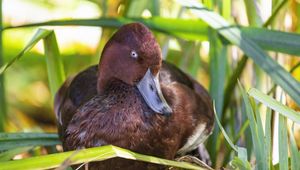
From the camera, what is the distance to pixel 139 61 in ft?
6.90

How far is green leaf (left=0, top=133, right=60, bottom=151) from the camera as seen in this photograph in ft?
7.34

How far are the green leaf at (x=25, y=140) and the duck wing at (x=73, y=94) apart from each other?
0.07m

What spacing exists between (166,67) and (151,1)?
0.95ft

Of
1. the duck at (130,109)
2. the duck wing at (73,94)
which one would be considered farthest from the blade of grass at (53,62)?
the duck at (130,109)

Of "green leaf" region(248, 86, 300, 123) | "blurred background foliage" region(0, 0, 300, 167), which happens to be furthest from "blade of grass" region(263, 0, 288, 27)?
"green leaf" region(248, 86, 300, 123)

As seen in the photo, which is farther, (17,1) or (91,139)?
(17,1)

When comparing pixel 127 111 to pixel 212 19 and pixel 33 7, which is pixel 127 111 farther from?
pixel 33 7

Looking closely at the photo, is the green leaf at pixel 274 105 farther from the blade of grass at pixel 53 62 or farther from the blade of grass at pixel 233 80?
the blade of grass at pixel 53 62

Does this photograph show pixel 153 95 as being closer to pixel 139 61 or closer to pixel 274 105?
pixel 139 61

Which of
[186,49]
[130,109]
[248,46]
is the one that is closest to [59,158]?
[130,109]

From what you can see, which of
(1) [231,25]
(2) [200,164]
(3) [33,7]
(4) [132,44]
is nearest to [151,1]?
(1) [231,25]

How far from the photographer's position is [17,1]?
3547 millimetres

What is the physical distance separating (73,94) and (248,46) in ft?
1.81

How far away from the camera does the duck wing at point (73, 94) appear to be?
92.1 inches
